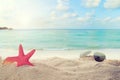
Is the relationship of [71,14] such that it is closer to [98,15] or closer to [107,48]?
[98,15]

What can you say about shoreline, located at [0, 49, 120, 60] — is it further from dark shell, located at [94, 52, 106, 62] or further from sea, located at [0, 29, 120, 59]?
dark shell, located at [94, 52, 106, 62]

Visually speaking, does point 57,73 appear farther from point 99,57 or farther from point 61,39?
point 61,39

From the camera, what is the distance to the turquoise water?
2.00m

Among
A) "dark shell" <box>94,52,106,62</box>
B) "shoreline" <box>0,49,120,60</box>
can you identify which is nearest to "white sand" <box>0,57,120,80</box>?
"dark shell" <box>94,52,106,62</box>

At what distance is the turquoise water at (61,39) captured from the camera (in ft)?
6.57

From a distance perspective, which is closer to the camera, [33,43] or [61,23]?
[61,23]

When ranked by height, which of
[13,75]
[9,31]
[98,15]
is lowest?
[13,75]

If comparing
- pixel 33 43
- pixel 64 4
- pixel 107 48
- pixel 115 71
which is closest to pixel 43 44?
pixel 33 43

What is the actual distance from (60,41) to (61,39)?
0.06 ft

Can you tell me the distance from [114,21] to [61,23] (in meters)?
0.41

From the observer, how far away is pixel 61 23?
76.2 inches

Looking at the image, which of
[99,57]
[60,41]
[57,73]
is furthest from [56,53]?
[57,73]

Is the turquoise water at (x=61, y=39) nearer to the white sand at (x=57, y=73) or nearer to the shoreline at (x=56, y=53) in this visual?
the shoreline at (x=56, y=53)

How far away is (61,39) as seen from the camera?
2.10 metres
